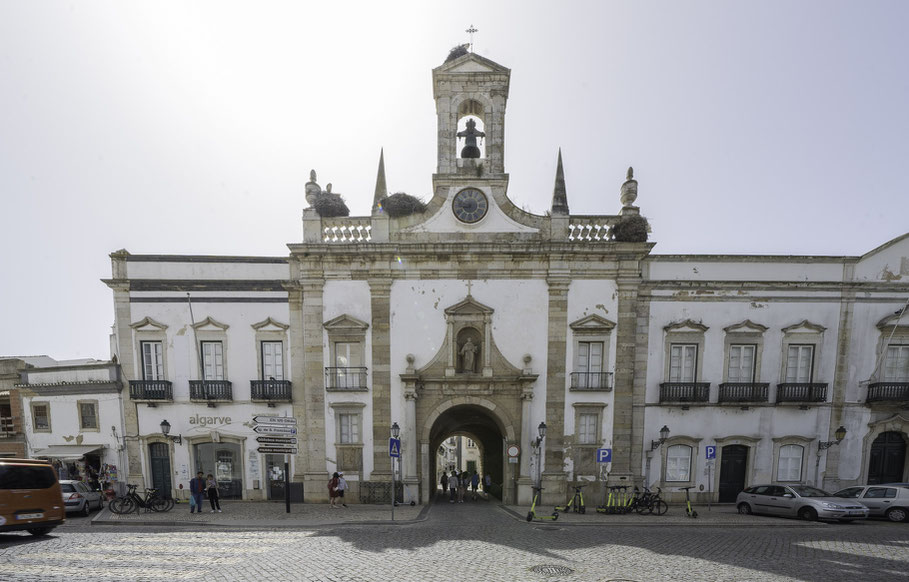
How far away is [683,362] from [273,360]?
1711cm

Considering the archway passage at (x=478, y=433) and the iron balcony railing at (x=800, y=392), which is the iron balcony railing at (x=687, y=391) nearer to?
the iron balcony railing at (x=800, y=392)

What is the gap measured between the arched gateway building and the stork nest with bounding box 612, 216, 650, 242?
8 cm

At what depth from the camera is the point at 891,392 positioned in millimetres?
15789

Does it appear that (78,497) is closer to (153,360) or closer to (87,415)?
(87,415)

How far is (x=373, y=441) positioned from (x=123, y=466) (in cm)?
1100

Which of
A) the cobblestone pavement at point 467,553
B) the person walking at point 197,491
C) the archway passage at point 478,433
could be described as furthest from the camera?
the archway passage at point 478,433

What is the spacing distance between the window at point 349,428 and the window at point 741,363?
50.8 ft

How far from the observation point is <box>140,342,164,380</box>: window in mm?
16188

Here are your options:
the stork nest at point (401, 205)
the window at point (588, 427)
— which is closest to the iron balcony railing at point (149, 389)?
the stork nest at point (401, 205)

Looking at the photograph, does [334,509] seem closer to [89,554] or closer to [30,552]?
[89,554]

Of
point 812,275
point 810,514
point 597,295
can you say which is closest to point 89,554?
point 597,295

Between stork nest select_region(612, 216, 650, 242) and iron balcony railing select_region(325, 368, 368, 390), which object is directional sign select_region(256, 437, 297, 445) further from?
stork nest select_region(612, 216, 650, 242)

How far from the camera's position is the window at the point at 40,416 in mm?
18016

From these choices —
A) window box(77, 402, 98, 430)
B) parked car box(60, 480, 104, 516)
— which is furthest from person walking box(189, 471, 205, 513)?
window box(77, 402, 98, 430)
